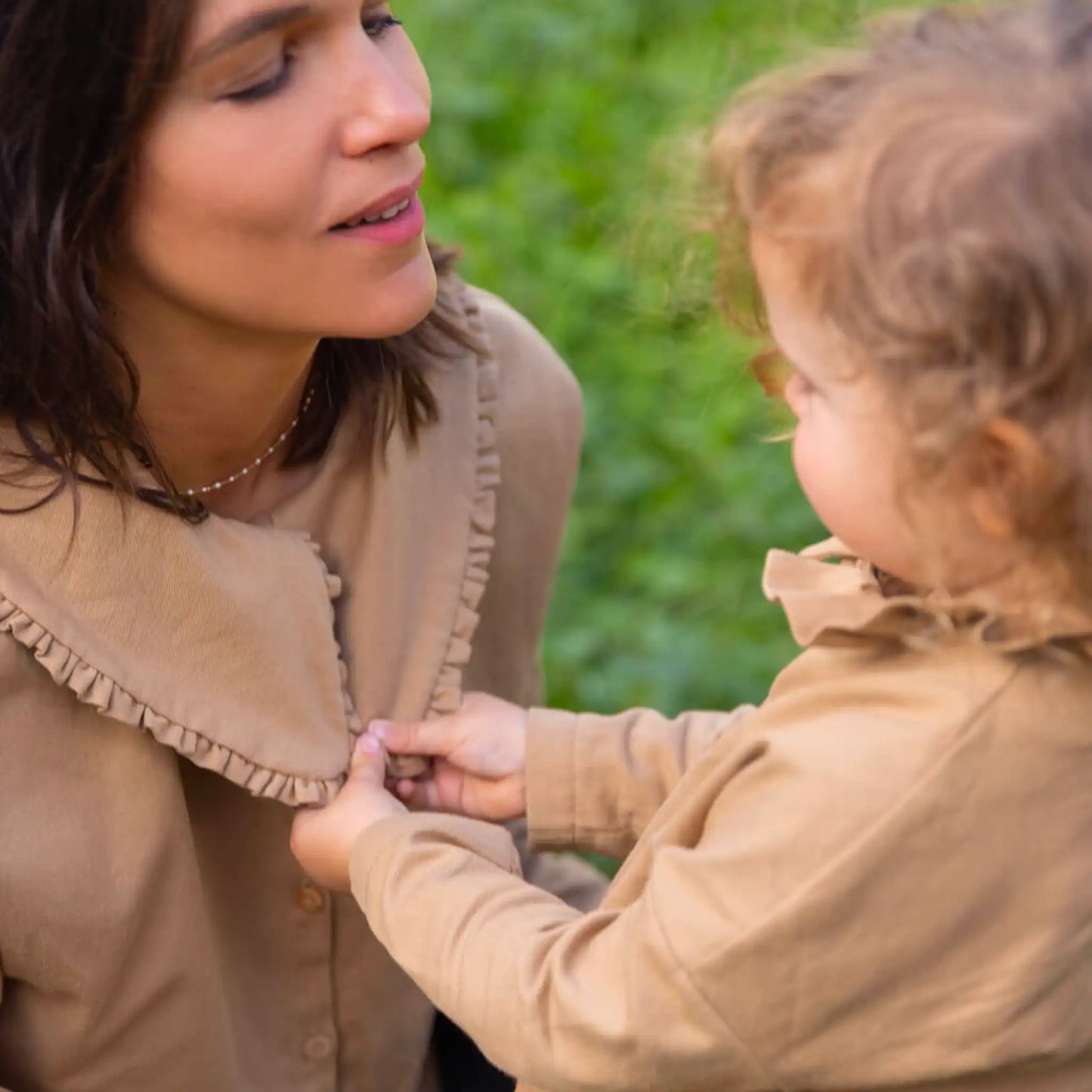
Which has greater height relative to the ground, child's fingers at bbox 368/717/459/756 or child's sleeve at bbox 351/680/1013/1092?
child's sleeve at bbox 351/680/1013/1092

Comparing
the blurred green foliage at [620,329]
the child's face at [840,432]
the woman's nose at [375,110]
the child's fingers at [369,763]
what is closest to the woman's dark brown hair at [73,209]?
the woman's nose at [375,110]

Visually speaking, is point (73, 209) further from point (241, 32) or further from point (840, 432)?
point (840, 432)

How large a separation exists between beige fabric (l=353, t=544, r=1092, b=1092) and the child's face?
0.16 ft

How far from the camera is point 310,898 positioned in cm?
174

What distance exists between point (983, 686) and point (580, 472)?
7.06 feet

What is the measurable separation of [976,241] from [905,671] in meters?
0.31

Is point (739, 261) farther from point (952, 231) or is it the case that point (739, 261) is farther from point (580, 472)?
point (580, 472)

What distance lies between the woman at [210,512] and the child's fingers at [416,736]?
0.02 m

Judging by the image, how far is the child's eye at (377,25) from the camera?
1.56 m

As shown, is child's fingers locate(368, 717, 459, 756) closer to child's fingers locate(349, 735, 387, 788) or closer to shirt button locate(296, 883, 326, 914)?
child's fingers locate(349, 735, 387, 788)

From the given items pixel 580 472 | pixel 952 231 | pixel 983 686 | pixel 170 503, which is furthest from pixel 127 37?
pixel 580 472

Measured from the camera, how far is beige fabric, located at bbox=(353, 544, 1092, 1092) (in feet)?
4.04

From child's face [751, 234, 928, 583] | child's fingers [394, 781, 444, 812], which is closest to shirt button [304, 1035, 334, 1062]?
child's fingers [394, 781, 444, 812]

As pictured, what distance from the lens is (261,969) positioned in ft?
5.85
